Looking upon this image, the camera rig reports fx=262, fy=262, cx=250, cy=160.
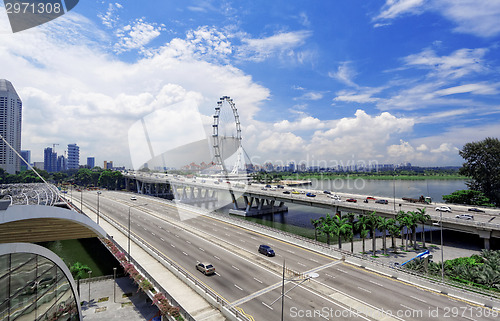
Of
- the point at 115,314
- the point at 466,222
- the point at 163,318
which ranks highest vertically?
the point at 466,222

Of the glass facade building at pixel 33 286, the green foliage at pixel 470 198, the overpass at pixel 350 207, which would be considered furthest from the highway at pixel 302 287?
the green foliage at pixel 470 198

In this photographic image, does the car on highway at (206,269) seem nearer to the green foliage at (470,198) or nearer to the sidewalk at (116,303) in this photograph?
the sidewalk at (116,303)

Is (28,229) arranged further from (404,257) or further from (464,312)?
(404,257)

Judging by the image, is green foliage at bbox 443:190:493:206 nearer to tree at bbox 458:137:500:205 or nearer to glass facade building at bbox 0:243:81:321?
tree at bbox 458:137:500:205

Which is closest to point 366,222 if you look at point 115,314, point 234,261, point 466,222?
point 466,222

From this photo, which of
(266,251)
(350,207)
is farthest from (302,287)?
(350,207)

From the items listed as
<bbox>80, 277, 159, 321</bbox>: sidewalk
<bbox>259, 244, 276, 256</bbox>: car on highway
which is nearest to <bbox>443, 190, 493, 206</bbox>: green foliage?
<bbox>259, 244, 276, 256</bbox>: car on highway
